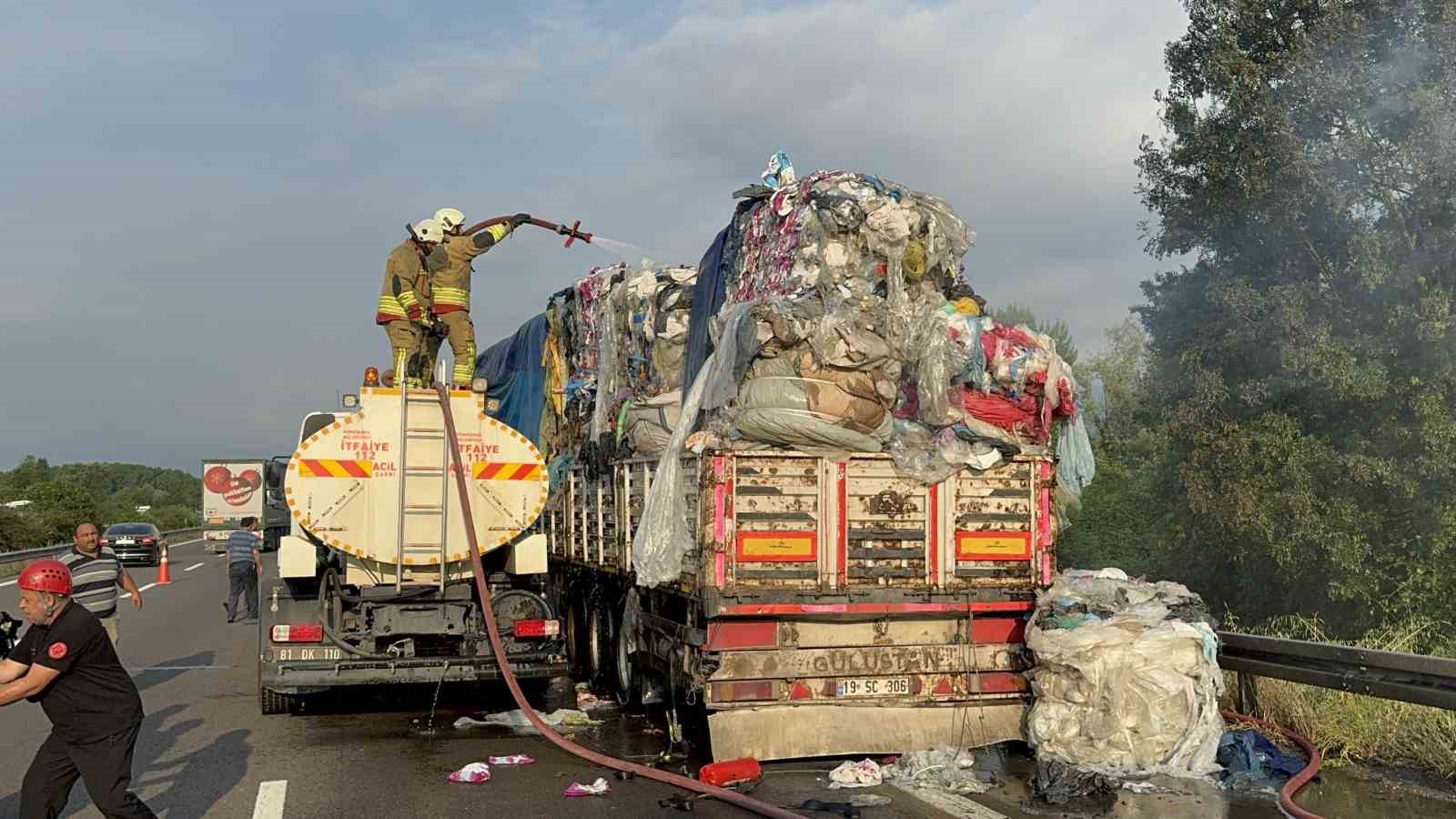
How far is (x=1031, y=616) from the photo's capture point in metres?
8.54

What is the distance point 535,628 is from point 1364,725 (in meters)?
6.02

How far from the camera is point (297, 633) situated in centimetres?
1001

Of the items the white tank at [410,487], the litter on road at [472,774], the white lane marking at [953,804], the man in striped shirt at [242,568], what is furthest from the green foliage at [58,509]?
the white lane marking at [953,804]

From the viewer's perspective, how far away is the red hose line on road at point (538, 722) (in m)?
7.13

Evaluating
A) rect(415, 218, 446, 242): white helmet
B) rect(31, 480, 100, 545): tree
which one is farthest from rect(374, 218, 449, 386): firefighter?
rect(31, 480, 100, 545): tree

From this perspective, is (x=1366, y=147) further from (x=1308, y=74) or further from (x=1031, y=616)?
(x=1031, y=616)

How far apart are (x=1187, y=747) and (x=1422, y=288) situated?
5.75m

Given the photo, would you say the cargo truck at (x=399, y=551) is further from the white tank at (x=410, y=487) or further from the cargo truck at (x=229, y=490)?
the cargo truck at (x=229, y=490)

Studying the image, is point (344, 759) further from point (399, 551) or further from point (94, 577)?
point (94, 577)

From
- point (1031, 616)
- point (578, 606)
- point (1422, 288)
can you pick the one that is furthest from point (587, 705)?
point (1422, 288)

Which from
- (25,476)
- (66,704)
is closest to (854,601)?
(66,704)

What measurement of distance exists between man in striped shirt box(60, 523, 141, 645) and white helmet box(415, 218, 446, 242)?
393 cm

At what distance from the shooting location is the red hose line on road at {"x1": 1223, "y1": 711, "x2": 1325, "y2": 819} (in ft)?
21.9

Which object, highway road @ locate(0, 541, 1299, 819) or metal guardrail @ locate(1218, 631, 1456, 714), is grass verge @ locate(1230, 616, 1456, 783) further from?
highway road @ locate(0, 541, 1299, 819)
